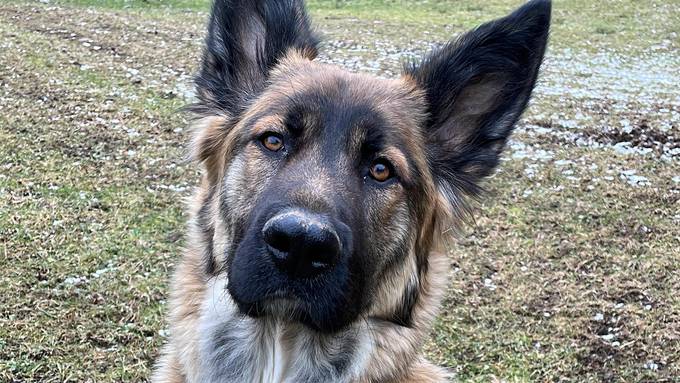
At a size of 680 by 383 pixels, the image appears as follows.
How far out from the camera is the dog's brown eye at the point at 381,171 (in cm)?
359

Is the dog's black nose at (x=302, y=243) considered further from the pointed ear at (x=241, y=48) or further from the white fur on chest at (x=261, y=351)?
the pointed ear at (x=241, y=48)

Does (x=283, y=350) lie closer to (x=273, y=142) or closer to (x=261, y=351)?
(x=261, y=351)

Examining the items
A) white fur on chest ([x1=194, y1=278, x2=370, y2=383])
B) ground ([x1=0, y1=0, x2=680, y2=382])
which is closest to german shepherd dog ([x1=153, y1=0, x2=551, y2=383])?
white fur on chest ([x1=194, y1=278, x2=370, y2=383])

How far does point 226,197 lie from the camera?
369 cm

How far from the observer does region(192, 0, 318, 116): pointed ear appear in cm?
403

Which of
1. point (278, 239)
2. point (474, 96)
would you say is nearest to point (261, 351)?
point (278, 239)

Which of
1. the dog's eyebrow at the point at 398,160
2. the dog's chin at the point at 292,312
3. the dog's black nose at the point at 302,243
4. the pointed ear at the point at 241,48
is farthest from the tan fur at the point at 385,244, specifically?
the dog's black nose at the point at 302,243

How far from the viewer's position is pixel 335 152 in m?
3.46

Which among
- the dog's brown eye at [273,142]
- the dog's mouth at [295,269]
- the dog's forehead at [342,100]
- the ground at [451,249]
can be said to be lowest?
the ground at [451,249]

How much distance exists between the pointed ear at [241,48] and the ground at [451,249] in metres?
0.59

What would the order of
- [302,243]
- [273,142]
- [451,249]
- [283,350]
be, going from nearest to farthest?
[302,243] < [273,142] < [283,350] < [451,249]

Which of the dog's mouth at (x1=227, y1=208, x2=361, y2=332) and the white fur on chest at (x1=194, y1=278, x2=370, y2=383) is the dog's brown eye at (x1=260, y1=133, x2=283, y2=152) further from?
the white fur on chest at (x1=194, y1=278, x2=370, y2=383)

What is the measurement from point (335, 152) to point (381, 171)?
30 cm

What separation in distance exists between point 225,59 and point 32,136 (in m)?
4.85
